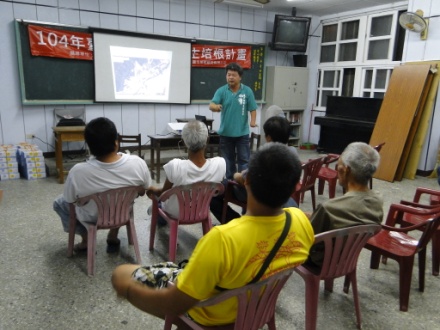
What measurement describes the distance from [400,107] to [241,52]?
3102 mm

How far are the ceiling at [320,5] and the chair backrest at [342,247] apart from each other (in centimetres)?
553

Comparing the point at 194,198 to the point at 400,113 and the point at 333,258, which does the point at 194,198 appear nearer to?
the point at 333,258

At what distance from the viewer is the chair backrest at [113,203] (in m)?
2.09

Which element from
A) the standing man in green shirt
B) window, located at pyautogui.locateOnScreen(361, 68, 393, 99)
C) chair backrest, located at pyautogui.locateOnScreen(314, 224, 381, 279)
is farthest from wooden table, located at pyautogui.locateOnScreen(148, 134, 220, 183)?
window, located at pyautogui.locateOnScreen(361, 68, 393, 99)

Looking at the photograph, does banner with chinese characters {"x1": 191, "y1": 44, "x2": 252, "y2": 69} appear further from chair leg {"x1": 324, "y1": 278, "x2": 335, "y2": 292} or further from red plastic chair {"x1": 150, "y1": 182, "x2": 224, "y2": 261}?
chair leg {"x1": 324, "y1": 278, "x2": 335, "y2": 292}

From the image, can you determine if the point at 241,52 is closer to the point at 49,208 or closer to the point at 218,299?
the point at 49,208

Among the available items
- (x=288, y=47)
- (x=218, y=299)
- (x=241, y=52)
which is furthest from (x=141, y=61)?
(x=218, y=299)

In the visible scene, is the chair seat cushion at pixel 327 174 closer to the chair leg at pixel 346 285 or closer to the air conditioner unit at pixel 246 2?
the chair leg at pixel 346 285

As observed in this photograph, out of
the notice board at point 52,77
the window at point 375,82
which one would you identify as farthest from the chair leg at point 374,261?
the notice board at point 52,77

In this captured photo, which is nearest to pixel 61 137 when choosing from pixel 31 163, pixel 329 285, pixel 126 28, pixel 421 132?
pixel 31 163

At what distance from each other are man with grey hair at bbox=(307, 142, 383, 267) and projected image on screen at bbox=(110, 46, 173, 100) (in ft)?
15.4

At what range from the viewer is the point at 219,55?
643 cm

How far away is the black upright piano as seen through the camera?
5.87 metres

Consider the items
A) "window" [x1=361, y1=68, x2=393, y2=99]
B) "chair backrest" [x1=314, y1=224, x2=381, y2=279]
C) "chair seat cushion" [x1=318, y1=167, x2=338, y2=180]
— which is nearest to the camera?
"chair backrest" [x1=314, y1=224, x2=381, y2=279]
